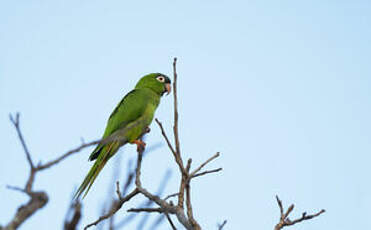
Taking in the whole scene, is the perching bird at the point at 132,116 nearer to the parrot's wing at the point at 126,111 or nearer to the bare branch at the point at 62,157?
the parrot's wing at the point at 126,111

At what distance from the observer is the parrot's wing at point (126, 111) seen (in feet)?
20.9

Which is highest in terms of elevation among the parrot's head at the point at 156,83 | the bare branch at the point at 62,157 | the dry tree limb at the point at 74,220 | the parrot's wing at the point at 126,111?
the parrot's head at the point at 156,83

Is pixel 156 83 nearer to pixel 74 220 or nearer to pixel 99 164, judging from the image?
pixel 99 164

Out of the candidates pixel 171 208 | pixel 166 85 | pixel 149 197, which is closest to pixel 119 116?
pixel 166 85

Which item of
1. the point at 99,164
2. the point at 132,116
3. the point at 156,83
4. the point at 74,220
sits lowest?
the point at 74,220

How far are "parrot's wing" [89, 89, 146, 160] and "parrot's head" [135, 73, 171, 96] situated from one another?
68 cm

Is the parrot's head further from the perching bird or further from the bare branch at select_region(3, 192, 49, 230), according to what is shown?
the bare branch at select_region(3, 192, 49, 230)

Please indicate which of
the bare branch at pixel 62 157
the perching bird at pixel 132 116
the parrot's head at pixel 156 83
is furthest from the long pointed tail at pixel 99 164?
the bare branch at pixel 62 157

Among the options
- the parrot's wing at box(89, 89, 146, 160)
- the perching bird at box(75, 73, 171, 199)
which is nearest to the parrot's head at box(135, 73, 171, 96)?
the perching bird at box(75, 73, 171, 199)

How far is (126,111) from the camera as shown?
645 cm

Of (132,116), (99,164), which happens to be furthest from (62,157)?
(132,116)

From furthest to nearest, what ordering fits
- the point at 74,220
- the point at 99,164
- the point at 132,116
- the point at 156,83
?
the point at 156,83 → the point at 132,116 → the point at 99,164 → the point at 74,220

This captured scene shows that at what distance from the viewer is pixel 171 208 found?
268 cm

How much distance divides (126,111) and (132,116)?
152 millimetres
